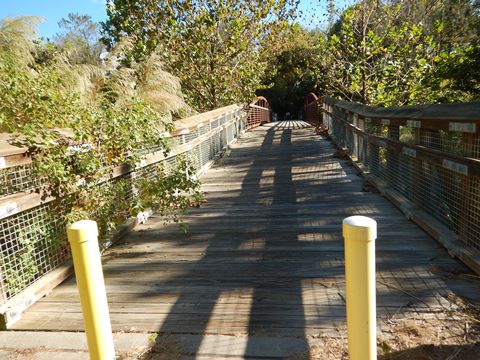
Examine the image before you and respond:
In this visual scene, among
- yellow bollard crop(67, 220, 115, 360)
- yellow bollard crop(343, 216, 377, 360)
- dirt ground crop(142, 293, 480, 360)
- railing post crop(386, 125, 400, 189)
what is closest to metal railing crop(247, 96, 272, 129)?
railing post crop(386, 125, 400, 189)

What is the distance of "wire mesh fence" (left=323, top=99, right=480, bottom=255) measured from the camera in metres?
2.67

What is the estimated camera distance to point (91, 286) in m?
1.55

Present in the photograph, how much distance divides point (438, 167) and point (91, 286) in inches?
115

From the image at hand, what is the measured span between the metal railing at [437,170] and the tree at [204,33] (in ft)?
17.4

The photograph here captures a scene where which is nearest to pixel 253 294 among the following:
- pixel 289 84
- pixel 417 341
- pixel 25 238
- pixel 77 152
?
pixel 417 341

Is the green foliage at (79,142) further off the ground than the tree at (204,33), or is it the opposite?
the tree at (204,33)

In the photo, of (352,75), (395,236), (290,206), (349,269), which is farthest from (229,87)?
(349,269)

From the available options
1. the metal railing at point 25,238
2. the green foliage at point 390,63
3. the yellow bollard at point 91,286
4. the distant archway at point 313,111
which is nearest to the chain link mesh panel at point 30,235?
the metal railing at point 25,238

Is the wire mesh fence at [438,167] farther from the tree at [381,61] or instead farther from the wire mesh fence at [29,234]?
the tree at [381,61]

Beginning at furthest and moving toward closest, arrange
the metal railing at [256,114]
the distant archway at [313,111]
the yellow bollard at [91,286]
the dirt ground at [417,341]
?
the metal railing at [256,114]
the distant archway at [313,111]
the dirt ground at [417,341]
the yellow bollard at [91,286]

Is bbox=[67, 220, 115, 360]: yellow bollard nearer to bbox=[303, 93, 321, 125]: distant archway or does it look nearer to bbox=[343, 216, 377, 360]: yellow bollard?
bbox=[343, 216, 377, 360]: yellow bollard

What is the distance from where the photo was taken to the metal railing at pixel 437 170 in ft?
8.68

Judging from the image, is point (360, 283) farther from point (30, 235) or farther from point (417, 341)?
point (30, 235)

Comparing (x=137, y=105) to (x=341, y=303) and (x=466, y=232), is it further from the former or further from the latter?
(x=466, y=232)
